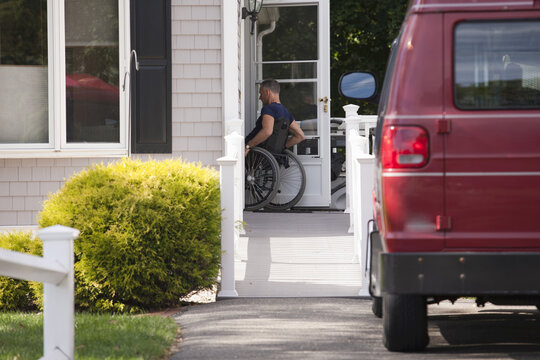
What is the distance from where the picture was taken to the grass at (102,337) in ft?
16.4

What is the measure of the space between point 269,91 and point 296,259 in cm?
334

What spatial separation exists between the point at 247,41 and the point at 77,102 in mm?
3264

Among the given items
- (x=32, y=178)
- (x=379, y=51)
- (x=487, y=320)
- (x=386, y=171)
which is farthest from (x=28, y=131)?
(x=379, y=51)

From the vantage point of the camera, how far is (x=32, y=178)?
914cm

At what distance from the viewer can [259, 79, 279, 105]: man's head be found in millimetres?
11102

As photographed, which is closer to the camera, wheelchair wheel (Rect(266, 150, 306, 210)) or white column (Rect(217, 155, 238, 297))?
white column (Rect(217, 155, 238, 297))

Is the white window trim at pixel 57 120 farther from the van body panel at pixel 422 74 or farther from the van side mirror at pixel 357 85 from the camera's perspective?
the van body panel at pixel 422 74

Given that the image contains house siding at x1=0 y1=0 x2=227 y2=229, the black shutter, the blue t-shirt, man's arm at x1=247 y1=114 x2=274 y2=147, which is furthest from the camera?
the blue t-shirt

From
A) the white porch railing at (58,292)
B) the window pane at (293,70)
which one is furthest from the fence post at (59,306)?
the window pane at (293,70)

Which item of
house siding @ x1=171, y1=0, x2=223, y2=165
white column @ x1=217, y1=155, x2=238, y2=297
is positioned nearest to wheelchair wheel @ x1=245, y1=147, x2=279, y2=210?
house siding @ x1=171, y1=0, x2=223, y2=165

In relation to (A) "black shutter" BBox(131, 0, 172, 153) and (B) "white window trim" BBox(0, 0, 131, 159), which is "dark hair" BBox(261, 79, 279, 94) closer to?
(A) "black shutter" BBox(131, 0, 172, 153)

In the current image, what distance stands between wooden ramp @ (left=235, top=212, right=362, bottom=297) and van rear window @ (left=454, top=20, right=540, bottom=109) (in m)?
2.96

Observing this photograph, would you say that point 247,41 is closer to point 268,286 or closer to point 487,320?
point 268,286

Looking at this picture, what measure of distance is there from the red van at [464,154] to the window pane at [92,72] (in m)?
5.18
